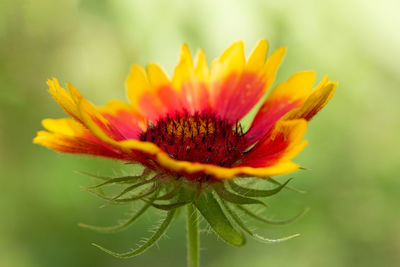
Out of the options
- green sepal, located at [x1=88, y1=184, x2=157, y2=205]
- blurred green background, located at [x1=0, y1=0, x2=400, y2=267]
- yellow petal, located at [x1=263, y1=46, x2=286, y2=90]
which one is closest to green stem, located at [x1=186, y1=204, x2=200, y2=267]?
green sepal, located at [x1=88, y1=184, x2=157, y2=205]

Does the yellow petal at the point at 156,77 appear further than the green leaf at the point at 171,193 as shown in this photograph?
Yes

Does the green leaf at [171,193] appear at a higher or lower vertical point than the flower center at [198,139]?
lower

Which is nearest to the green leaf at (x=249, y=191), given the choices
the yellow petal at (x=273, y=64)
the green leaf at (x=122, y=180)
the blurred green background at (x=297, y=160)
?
the green leaf at (x=122, y=180)

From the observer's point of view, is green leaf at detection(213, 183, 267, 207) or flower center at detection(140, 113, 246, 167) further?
flower center at detection(140, 113, 246, 167)

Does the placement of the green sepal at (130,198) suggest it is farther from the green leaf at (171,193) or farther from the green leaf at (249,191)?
Result: the green leaf at (249,191)

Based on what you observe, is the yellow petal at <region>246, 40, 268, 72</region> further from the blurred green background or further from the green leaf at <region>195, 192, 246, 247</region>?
the blurred green background

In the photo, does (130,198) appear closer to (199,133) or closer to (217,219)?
(217,219)
